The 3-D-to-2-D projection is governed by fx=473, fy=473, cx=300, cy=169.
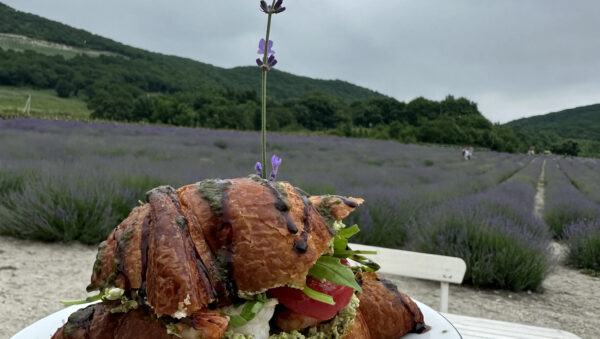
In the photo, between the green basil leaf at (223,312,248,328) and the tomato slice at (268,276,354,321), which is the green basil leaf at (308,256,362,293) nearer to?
the tomato slice at (268,276,354,321)

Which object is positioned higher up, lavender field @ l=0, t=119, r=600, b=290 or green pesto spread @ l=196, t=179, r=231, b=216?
green pesto spread @ l=196, t=179, r=231, b=216

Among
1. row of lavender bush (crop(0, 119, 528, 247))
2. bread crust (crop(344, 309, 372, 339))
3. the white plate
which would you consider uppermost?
bread crust (crop(344, 309, 372, 339))

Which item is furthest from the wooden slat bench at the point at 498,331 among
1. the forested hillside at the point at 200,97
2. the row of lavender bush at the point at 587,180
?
the forested hillside at the point at 200,97

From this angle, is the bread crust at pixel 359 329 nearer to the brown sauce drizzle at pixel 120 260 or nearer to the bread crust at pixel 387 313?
the bread crust at pixel 387 313

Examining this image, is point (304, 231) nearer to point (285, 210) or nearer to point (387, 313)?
point (285, 210)

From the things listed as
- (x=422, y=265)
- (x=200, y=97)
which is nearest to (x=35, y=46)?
(x=200, y=97)

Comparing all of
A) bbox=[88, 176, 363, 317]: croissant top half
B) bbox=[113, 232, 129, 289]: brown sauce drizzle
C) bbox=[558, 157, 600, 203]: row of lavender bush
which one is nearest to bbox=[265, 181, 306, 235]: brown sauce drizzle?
bbox=[88, 176, 363, 317]: croissant top half

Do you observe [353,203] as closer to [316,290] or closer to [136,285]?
[316,290]
